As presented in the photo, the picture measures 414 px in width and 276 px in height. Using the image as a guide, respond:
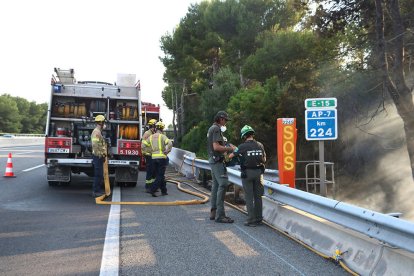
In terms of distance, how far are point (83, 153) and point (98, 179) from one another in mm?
1636

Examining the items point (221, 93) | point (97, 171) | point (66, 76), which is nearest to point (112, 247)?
point (97, 171)

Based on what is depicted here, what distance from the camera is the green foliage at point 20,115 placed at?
108 metres

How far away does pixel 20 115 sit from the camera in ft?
379

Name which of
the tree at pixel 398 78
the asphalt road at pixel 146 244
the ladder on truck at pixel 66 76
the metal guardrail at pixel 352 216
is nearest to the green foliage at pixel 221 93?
the tree at pixel 398 78

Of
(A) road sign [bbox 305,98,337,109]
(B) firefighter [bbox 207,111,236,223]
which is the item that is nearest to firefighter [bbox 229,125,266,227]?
(B) firefighter [bbox 207,111,236,223]

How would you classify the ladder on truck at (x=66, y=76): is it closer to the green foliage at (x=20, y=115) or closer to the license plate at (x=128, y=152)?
the license plate at (x=128, y=152)

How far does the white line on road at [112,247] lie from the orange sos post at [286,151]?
3.38 metres

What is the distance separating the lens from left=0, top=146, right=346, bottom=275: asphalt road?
488cm

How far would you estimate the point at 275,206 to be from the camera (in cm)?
730

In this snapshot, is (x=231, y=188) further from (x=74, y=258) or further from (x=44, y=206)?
(x=74, y=258)

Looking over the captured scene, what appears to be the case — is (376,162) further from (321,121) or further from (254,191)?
(254,191)

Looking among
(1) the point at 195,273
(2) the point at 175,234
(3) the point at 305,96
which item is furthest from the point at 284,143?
(3) the point at 305,96

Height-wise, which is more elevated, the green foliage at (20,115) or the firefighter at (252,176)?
the green foliage at (20,115)

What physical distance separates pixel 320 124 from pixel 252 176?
2306 millimetres
